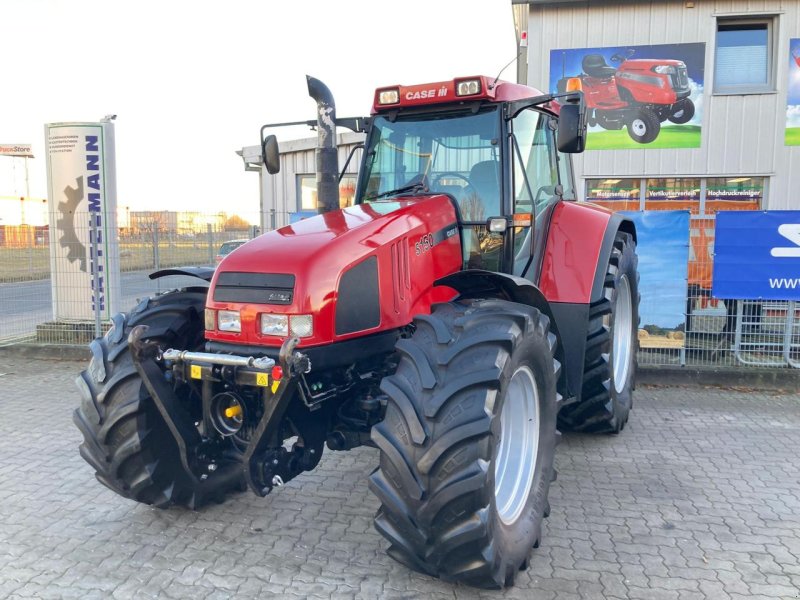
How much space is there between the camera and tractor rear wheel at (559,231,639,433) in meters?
4.80

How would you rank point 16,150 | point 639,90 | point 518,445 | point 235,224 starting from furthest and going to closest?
point 16,150, point 639,90, point 235,224, point 518,445

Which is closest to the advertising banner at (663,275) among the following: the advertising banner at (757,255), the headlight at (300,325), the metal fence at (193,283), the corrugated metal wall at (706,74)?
A: the metal fence at (193,283)

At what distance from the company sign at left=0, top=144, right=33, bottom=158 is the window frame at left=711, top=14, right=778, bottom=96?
2408 centimetres

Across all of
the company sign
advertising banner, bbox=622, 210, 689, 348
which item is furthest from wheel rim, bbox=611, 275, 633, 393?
the company sign

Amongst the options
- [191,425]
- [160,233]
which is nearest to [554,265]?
[191,425]

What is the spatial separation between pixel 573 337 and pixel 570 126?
138 centimetres

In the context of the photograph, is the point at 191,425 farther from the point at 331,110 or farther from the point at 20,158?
the point at 20,158

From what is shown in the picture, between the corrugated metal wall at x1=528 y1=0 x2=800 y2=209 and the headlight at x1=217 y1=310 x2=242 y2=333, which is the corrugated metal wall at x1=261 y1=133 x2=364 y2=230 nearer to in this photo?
the corrugated metal wall at x1=528 y1=0 x2=800 y2=209

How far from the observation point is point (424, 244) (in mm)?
3709

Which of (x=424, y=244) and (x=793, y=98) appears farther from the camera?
(x=793, y=98)

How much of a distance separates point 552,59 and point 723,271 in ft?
14.8

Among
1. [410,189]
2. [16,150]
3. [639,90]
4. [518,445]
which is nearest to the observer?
[518,445]

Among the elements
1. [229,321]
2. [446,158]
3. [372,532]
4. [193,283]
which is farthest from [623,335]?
[193,283]

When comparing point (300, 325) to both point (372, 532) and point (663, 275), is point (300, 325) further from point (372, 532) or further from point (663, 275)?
point (663, 275)
